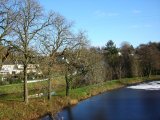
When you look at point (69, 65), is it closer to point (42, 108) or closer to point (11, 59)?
point (42, 108)

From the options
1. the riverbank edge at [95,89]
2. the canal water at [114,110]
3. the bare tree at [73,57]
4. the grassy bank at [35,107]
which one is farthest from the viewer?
the riverbank edge at [95,89]

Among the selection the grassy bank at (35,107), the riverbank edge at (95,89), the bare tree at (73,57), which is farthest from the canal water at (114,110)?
the bare tree at (73,57)

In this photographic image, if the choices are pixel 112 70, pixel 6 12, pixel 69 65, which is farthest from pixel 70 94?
pixel 112 70

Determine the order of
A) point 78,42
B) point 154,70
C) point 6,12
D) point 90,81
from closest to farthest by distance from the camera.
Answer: point 6,12 < point 78,42 < point 90,81 < point 154,70

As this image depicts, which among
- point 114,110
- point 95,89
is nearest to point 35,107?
point 114,110

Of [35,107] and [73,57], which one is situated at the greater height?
[73,57]

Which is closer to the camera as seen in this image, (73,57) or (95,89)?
(73,57)

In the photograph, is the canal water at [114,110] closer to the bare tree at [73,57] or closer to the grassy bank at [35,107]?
the grassy bank at [35,107]

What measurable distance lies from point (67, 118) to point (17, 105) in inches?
212

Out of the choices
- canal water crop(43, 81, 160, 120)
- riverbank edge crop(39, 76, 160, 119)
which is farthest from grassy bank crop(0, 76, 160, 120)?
canal water crop(43, 81, 160, 120)

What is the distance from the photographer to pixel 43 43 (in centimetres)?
3431

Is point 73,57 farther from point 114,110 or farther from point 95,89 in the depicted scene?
point 95,89

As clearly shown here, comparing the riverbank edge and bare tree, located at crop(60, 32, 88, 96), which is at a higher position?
bare tree, located at crop(60, 32, 88, 96)

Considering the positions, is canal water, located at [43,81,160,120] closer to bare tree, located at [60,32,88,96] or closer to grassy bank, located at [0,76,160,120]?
grassy bank, located at [0,76,160,120]
